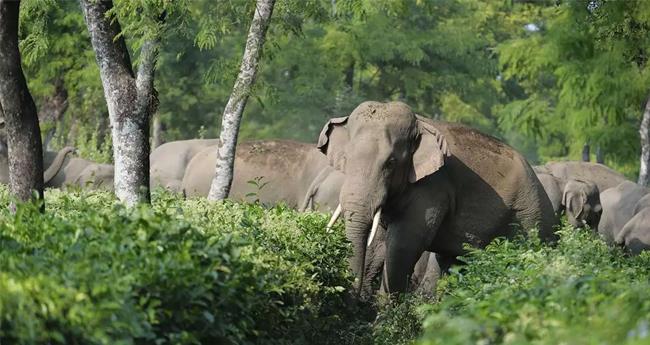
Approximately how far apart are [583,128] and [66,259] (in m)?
24.7

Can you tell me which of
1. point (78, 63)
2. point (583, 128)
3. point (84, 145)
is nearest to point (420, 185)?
point (583, 128)

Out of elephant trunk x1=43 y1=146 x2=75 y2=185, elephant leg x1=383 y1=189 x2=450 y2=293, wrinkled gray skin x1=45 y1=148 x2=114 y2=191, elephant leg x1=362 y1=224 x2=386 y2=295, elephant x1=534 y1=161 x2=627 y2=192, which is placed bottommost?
elephant x1=534 y1=161 x2=627 y2=192

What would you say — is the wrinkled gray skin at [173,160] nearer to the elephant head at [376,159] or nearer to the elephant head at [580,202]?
the elephant head at [580,202]

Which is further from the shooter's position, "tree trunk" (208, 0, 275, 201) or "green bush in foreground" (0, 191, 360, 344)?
"tree trunk" (208, 0, 275, 201)

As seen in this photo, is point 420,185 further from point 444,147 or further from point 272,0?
point 272,0

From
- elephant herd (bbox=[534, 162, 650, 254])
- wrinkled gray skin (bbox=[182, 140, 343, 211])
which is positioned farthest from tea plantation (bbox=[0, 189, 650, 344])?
wrinkled gray skin (bbox=[182, 140, 343, 211])

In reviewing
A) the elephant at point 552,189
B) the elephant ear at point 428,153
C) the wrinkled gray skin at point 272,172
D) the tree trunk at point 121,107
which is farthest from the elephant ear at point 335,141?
the elephant at point 552,189

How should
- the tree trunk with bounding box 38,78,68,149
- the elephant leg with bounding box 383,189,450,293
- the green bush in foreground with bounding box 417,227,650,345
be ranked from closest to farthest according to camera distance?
1. the green bush in foreground with bounding box 417,227,650,345
2. the elephant leg with bounding box 383,189,450,293
3. the tree trunk with bounding box 38,78,68,149

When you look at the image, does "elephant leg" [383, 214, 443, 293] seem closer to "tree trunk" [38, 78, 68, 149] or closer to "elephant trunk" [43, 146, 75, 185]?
"elephant trunk" [43, 146, 75, 185]

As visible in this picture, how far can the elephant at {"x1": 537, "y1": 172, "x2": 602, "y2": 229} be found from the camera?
25312mm

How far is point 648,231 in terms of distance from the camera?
25609 mm

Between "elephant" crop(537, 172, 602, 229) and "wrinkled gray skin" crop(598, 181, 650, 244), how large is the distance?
1679 millimetres

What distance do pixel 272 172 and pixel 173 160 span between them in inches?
150

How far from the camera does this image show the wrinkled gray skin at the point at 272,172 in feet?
83.8
